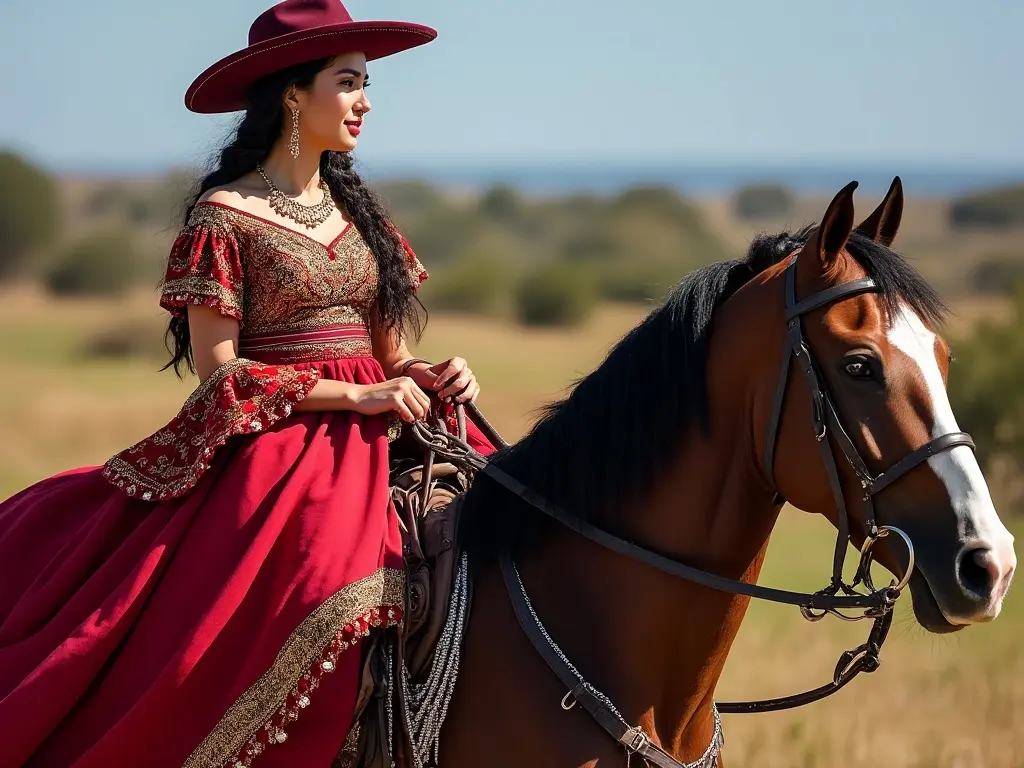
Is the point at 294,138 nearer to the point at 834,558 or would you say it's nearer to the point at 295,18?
the point at 295,18

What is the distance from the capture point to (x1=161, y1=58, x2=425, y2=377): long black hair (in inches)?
161

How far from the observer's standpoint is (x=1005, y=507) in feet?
54.5

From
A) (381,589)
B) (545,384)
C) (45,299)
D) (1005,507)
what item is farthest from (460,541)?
(45,299)

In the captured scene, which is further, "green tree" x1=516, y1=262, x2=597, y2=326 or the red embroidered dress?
"green tree" x1=516, y1=262, x2=597, y2=326

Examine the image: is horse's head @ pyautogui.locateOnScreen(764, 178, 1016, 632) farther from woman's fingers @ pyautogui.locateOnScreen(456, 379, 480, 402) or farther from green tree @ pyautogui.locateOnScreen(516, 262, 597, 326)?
green tree @ pyautogui.locateOnScreen(516, 262, 597, 326)

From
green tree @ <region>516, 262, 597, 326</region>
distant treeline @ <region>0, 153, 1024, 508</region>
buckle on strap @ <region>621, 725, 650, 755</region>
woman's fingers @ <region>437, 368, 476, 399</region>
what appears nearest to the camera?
buckle on strap @ <region>621, 725, 650, 755</region>

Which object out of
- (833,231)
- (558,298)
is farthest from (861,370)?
(558,298)

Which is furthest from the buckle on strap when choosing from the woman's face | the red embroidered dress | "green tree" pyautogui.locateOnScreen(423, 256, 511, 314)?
"green tree" pyautogui.locateOnScreen(423, 256, 511, 314)

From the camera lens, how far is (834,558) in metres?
3.30

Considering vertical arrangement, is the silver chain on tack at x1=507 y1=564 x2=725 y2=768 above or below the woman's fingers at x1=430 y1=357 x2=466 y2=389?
below

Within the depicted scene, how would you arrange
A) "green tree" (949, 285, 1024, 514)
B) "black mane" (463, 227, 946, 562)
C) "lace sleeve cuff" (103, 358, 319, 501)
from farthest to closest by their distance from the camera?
"green tree" (949, 285, 1024, 514) → "lace sleeve cuff" (103, 358, 319, 501) → "black mane" (463, 227, 946, 562)

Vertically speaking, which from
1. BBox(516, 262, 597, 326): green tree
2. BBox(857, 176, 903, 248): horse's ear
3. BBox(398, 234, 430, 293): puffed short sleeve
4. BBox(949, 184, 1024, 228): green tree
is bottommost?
BBox(949, 184, 1024, 228): green tree

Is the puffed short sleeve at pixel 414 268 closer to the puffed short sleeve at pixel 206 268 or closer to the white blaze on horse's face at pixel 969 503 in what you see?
the puffed short sleeve at pixel 206 268

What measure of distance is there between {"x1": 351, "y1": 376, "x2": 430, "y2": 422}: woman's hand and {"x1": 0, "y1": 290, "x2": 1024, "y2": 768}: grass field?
0.62 m
